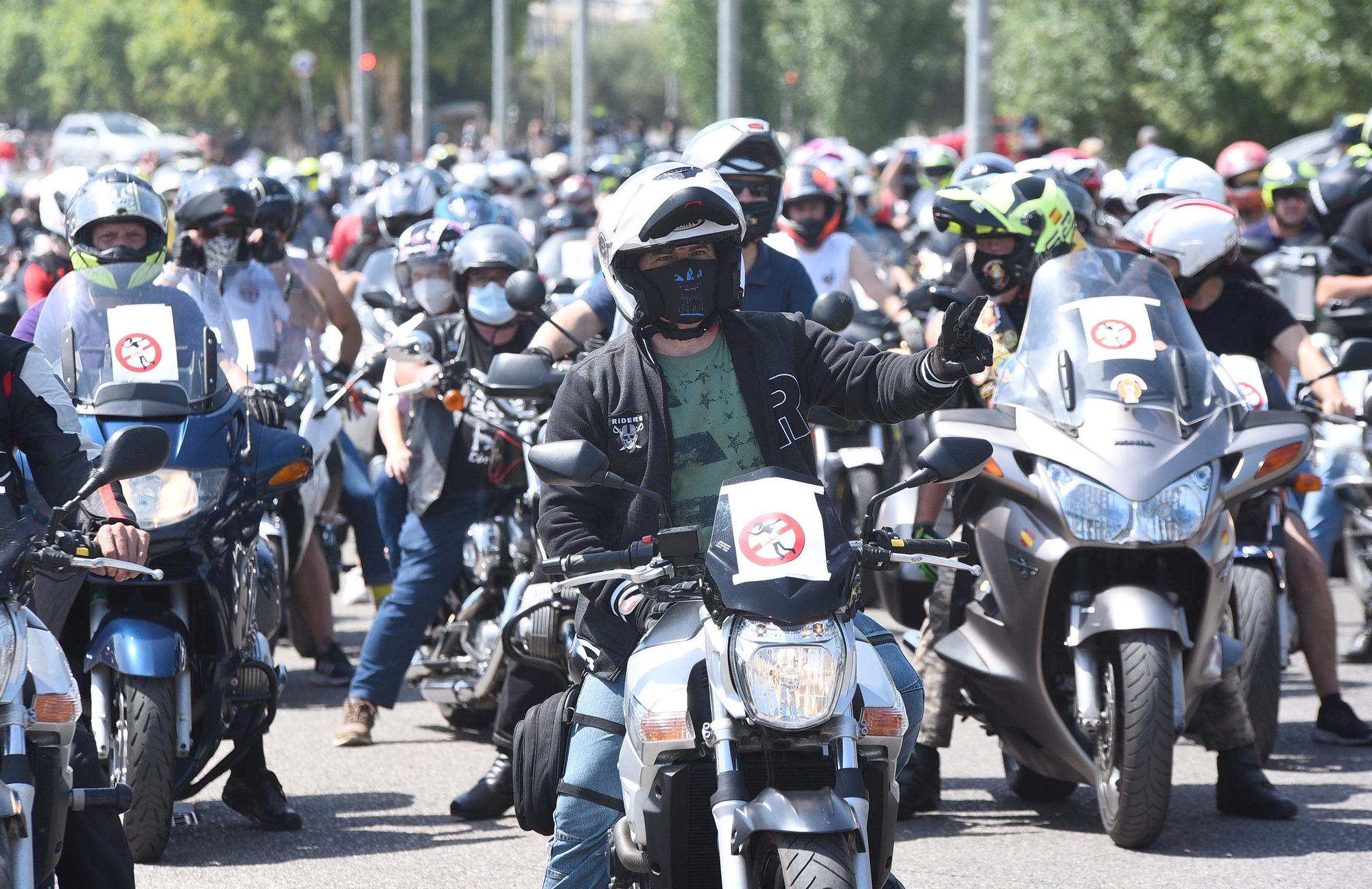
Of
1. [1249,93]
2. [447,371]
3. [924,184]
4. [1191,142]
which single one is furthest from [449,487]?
[1191,142]

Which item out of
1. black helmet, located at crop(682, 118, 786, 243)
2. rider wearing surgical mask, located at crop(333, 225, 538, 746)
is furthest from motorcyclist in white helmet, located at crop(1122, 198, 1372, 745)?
rider wearing surgical mask, located at crop(333, 225, 538, 746)

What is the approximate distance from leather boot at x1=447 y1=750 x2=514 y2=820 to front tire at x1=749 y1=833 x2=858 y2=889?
9.10 feet

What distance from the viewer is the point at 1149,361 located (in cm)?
582

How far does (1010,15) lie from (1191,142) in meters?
7.52

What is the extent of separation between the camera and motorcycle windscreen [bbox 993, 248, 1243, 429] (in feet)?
19.0

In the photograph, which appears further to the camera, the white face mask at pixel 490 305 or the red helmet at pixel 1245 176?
the red helmet at pixel 1245 176

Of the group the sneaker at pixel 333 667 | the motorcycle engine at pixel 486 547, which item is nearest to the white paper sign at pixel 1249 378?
the motorcycle engine at pixel 486 547

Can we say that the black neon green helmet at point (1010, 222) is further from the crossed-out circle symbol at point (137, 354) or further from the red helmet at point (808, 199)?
the red helmet at point (808, 199)

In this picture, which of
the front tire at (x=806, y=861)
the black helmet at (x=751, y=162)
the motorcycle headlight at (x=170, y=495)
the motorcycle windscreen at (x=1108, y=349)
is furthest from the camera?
the black helmet at (x=751, y=162)

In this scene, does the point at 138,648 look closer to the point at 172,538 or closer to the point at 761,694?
the point at 172,538

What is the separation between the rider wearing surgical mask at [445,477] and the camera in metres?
7.30

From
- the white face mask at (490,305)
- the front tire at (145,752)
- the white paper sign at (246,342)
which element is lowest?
the front tire at (145,752)

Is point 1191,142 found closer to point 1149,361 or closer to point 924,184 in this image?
point 924,184

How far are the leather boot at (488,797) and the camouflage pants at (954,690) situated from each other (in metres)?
1.37
